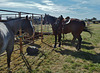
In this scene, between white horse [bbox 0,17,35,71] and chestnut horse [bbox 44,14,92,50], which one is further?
chestnut horse [bbox 44,14,92,50]

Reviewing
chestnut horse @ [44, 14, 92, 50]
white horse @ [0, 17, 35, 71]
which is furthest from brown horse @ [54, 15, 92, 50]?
white horse @ [0, 17, 35, 71]

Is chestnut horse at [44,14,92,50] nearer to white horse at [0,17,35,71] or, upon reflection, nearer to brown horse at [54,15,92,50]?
brown horse at [54,15,92,50]

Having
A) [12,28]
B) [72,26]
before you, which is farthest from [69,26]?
[12,28]

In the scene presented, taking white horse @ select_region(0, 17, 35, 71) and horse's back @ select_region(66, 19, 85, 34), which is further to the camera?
horse's back @ select_region(66, 19, 85, 34)

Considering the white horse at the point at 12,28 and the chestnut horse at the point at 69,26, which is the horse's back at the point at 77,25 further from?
the white horse at the point at 12,28

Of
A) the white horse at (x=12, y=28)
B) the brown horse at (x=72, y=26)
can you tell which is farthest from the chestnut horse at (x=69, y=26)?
the white horse at (x=12, y=28)

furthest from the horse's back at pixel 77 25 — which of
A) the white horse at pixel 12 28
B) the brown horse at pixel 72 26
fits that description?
the white horse at pixel 12 28

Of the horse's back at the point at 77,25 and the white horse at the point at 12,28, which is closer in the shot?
the white horse at the point at 12,28

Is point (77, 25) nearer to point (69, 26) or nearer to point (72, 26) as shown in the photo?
point (72, 26)

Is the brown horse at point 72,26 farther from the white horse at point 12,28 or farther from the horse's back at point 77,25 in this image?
the white horse at point 12,28

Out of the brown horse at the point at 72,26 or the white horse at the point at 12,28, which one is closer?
the white horse at the point at 12,28

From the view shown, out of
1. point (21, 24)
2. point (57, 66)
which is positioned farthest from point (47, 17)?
point (57, 66)

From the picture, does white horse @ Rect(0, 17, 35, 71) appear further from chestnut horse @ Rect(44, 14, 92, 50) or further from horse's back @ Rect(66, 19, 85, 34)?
horse's back @ Rect(66, 19, 85, 34)

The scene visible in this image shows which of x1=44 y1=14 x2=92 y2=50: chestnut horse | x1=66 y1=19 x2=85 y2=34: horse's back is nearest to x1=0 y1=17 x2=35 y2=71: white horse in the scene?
x1=44 y1=14 x2=92 y2=50: chestnut horse
